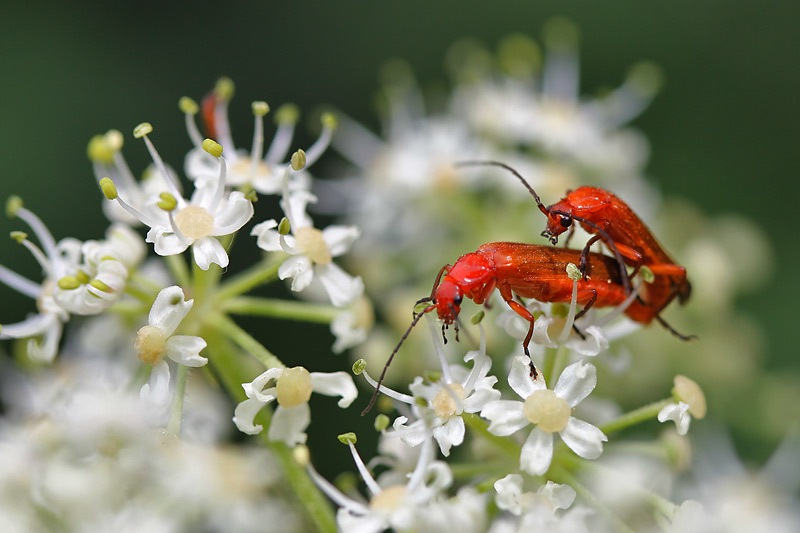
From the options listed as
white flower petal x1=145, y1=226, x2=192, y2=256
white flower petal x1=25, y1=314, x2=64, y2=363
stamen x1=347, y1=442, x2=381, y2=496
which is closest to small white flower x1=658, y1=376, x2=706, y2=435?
stamen x1=347, y1=442, x2=381, y2=496

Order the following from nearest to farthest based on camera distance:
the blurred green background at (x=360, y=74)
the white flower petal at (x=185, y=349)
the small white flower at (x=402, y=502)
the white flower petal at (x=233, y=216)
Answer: the small white flower at (x=402, y=502) < the white flower petal at (x=185, y=349) < the white flower petal at (x=233, y=216) < the blurred green background at (x=360, y=74)

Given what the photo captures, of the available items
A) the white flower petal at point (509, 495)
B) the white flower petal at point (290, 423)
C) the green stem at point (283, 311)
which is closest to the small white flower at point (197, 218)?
the green stem at point (283, 311)

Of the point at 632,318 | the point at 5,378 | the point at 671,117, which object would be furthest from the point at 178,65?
the point at 632,318

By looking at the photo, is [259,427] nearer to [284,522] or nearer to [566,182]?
[284,522]

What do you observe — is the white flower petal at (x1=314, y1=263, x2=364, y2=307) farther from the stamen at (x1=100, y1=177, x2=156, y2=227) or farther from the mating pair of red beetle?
the stamen at (x1=100, y1=177, x2=156, y2=227)

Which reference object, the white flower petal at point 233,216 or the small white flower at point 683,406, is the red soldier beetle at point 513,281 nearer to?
the small white flower at point 683,406
